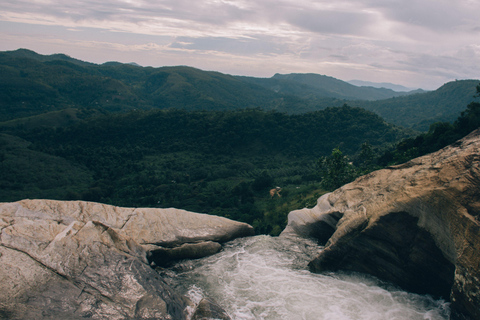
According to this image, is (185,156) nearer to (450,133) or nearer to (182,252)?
(450,133)

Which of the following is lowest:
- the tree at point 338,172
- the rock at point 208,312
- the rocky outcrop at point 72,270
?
the rock at point 208,312

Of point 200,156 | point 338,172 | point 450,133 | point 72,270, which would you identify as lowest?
point 200,156

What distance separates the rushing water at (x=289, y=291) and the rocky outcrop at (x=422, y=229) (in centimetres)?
111

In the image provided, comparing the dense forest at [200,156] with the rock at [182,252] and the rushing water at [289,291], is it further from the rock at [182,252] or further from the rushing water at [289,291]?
the rushing water at [289,291]

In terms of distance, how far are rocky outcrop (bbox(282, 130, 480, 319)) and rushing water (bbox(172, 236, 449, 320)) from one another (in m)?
1.11

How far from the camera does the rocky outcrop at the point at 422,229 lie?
523 inches

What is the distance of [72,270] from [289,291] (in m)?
11.3

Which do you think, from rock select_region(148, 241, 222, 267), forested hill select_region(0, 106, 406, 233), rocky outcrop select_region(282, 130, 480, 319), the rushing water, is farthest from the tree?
rock select_region(148, 241, 222, 267)

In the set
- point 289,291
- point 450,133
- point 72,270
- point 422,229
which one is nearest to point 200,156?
point 450,133

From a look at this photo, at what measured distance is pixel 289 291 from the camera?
671 inches

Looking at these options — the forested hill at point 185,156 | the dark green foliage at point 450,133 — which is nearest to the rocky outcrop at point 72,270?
the forested hill at point 185,156

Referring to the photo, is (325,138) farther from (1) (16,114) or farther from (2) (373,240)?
(1) (16,114)

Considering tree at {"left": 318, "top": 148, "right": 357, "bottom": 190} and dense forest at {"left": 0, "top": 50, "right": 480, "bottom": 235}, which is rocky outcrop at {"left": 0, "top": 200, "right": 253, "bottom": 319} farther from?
tree at {"left": 318, "top": 148, "right": 357, "bottom": 190}

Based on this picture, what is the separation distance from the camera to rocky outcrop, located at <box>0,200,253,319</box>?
12.0 metres
